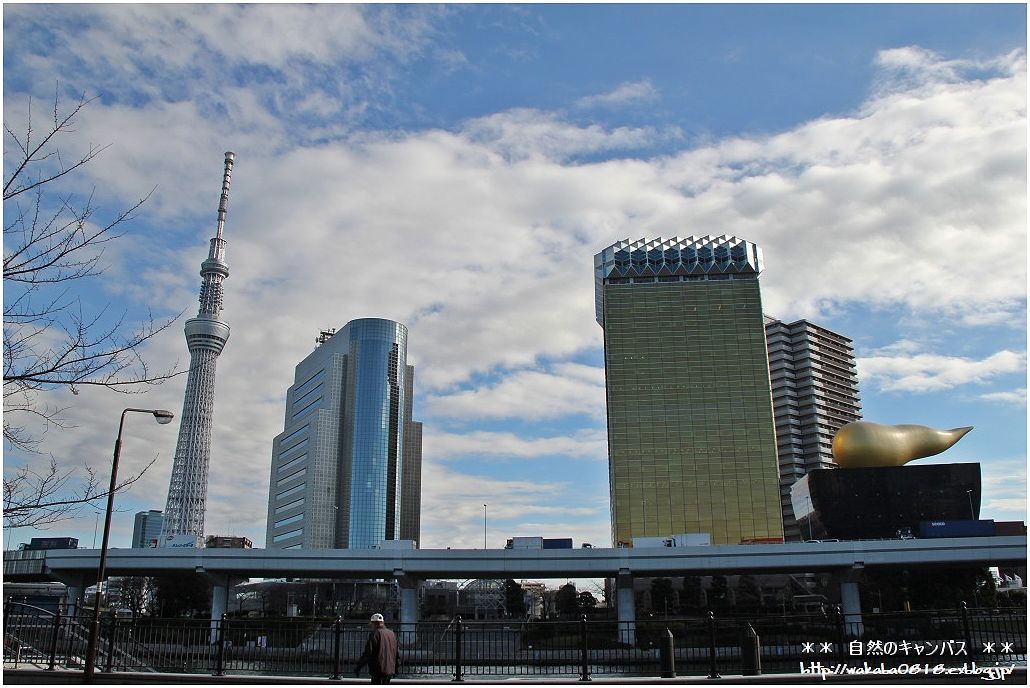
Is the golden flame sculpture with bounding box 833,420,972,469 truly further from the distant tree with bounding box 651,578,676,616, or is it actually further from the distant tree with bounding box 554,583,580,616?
the distant tree with bounding box 554,583,580,616

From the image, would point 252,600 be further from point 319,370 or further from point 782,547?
point 782,547

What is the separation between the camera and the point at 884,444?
84.6 meters

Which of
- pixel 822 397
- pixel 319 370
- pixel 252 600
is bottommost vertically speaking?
pixel 252 600

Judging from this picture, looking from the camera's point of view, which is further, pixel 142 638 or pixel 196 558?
pixel 196 558

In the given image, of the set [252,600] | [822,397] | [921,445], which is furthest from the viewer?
[822,397]

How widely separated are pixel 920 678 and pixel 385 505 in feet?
570

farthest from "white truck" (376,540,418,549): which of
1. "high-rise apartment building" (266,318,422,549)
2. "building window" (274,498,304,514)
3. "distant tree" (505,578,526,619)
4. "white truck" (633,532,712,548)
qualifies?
"building window" (274,498,304,514)

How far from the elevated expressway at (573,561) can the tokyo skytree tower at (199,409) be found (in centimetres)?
10021

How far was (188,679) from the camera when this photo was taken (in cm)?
1891

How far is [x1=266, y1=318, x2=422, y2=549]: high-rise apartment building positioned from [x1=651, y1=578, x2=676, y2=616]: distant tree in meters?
92.4

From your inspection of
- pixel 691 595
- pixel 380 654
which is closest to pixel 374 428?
pixel 691 595

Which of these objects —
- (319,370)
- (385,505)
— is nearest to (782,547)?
(385,505)

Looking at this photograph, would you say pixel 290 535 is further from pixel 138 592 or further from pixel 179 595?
pixel 179 595

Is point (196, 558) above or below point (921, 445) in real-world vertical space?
below
